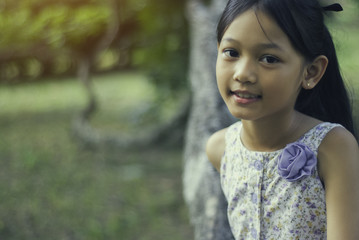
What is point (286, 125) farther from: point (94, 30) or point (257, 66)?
point (94, 30)

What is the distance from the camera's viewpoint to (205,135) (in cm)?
250

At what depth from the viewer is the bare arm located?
135cm

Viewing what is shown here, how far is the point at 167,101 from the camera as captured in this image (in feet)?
19.0

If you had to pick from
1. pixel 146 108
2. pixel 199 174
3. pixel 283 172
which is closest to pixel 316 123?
pixel 283 172

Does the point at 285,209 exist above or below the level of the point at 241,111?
below

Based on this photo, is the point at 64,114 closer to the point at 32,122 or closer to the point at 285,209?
the point at 32,122

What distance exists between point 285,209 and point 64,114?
249 inches

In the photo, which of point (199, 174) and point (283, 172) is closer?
point (283, 172)

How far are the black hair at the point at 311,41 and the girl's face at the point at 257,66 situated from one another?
2 cm

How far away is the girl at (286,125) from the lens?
134 cm

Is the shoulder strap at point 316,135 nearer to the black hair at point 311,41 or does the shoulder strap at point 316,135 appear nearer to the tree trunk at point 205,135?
the black hair at point 311,41

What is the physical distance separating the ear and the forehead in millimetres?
144

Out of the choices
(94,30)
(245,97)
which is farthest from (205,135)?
(94,30)

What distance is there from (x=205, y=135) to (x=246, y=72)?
1.18 meters
